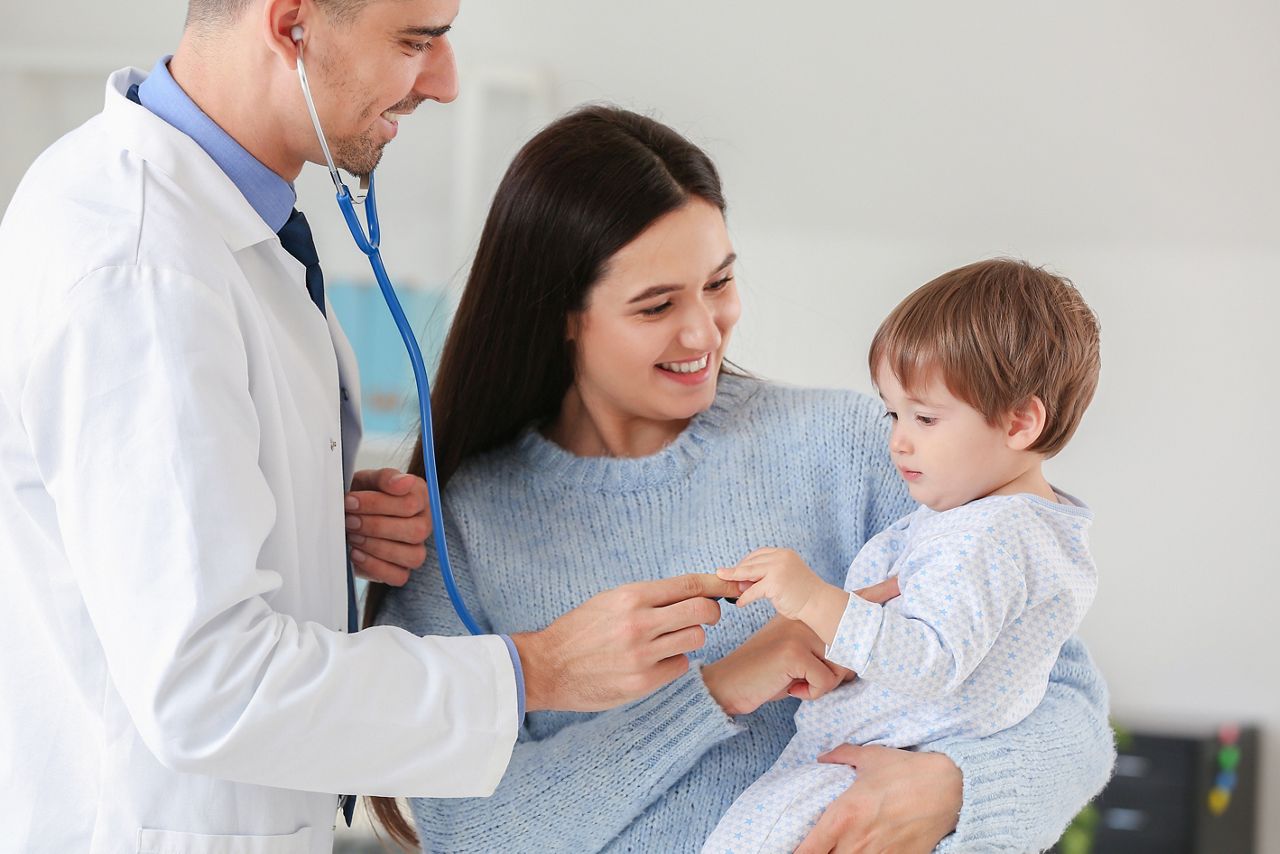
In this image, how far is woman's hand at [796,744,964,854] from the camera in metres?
1.23

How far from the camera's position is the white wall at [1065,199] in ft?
9.52

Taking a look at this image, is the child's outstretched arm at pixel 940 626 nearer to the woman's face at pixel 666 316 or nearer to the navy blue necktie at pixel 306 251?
the woman's face at pixel 666 316

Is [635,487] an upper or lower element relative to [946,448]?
lower

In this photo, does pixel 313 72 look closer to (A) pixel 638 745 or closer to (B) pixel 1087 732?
(A) pixel 638 745

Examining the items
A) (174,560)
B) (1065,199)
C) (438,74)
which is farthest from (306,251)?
(1065,199)

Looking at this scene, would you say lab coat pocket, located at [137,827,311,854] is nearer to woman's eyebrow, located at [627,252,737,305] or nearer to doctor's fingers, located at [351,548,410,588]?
doctor's fingers, located at [351,548,410,588]

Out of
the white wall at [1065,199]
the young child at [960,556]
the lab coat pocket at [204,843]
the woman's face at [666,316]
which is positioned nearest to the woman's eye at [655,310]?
the woman's face at [666,316]

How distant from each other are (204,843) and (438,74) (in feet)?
2.58

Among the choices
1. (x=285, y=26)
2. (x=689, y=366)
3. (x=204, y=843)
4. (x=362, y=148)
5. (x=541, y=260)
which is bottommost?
(x=204, y=843)

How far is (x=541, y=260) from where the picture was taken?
5.11ft

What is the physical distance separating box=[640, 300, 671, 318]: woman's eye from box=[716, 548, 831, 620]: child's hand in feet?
1.36

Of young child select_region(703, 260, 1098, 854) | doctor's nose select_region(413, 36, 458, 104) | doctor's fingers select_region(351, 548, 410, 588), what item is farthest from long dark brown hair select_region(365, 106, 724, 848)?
young child select_region(703, 260, 1098, 854)

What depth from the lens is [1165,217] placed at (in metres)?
2.93

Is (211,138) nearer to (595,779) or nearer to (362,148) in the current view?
(362,148)
